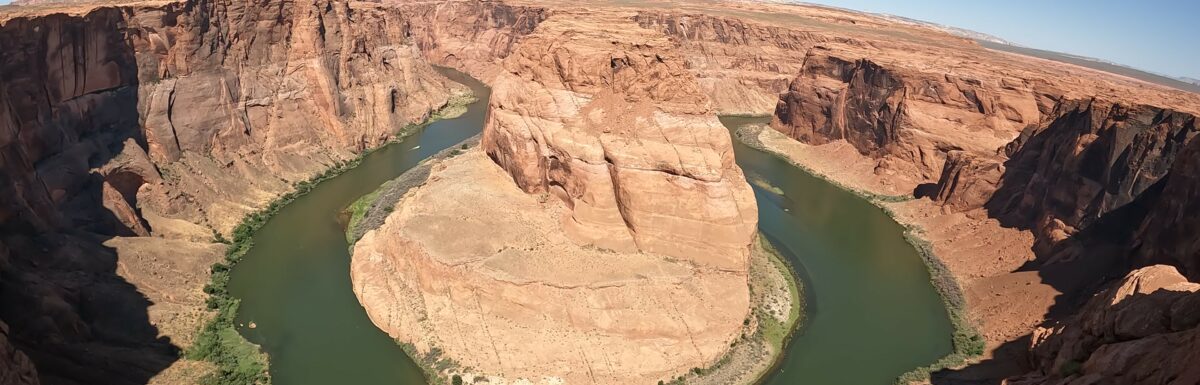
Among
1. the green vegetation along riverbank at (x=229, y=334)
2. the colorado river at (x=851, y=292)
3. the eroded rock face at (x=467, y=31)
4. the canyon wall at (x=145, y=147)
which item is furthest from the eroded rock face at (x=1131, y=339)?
the eroded rock face at (x=467, y=31)

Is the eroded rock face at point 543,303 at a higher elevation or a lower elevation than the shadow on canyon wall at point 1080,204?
lower

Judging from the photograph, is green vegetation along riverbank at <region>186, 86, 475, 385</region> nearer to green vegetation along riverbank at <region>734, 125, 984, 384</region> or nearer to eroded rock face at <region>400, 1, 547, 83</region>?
green vegetation along riverbank at <region>734, 125, 984, 384</region>

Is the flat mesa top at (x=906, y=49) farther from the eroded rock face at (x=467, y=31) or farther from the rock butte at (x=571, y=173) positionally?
the eroded rock face at (x=467, y=31)

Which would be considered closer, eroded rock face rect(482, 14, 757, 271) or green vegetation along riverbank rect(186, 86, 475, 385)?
green vegetation along riverbank rect(186, 86, 475, 385)

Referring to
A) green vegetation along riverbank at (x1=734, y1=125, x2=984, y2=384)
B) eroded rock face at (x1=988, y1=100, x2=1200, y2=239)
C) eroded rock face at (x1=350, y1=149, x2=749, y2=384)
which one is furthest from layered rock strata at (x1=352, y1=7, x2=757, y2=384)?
eroded rock face at (x1=988, y1=100, x2=1200, y2=239)

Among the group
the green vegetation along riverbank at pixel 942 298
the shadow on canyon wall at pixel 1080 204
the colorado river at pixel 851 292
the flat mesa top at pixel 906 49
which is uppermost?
the flat mesa top at pixel 906 49

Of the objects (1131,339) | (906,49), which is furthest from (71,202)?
(906,49)
